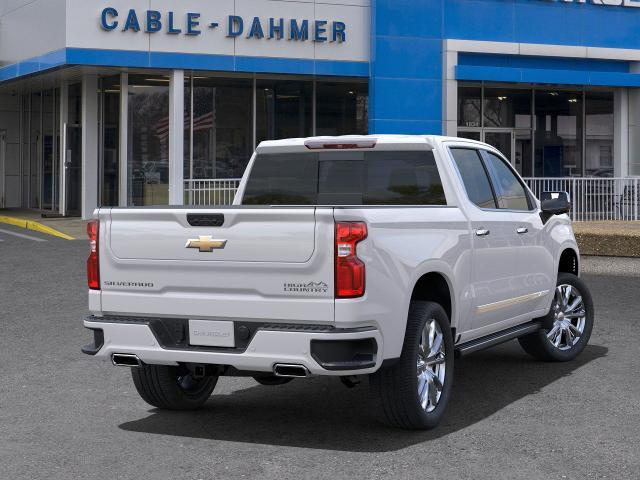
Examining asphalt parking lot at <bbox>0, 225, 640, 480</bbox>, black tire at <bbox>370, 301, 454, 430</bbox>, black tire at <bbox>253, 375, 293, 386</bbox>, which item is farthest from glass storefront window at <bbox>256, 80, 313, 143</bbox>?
black tire at <bbox>370, 301, 454, 430</bbox>

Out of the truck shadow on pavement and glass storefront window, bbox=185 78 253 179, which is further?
glass storefront window, bbox=185 78 253 179

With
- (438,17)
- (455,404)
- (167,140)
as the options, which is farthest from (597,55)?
(455,404)

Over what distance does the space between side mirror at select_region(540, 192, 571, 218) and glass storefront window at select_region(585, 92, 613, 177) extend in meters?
24.0

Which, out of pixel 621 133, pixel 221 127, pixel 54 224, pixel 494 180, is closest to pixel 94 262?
pixel 494 180

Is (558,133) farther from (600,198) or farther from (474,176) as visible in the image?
(474,176)

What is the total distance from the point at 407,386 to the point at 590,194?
19873mm

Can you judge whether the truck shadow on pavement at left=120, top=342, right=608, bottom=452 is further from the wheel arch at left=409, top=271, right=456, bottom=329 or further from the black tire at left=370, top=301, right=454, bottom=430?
the wheel arch at left=409, top=271, right=456, bottom=329

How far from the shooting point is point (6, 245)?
21.2 metres

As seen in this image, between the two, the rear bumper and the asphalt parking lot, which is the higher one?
the rear bumper

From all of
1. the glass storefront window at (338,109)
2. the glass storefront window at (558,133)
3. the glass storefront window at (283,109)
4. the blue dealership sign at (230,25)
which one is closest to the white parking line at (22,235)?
the blue dealership sign at (230,25)

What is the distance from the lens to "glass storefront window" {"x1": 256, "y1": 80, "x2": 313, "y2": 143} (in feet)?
94.5

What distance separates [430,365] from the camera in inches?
Answer: 280

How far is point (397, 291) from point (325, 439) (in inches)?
39.2

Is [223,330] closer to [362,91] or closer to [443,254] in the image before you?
[443,254]
